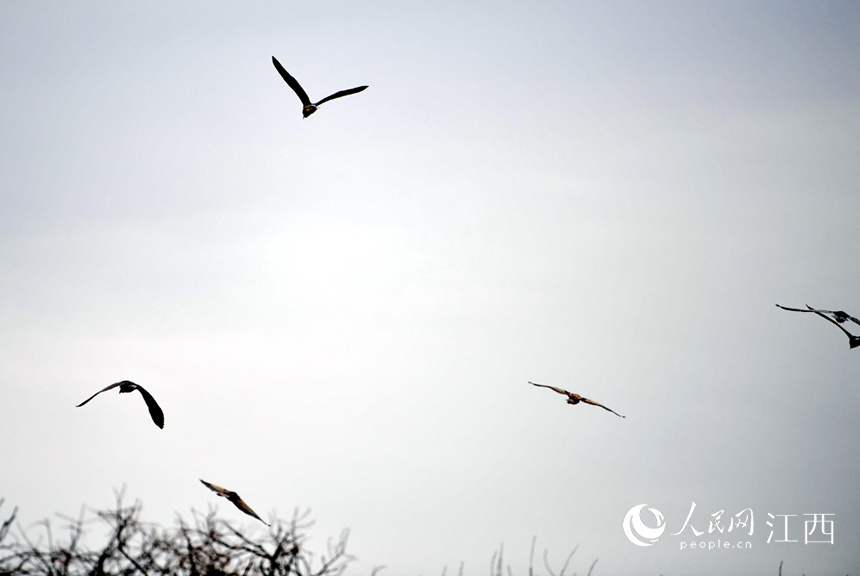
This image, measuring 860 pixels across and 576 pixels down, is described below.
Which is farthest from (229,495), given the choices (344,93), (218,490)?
(344,93)

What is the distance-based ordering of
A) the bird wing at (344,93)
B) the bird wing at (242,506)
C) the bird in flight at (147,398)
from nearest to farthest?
1. the bird wing at (242,506)
2. the bird in flight at (147,398)
3. the bird wing at (344,93)

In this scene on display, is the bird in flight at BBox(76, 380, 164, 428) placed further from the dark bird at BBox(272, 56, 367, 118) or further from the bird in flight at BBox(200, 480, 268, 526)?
the dark bird at BBox(272, 56, 367, 118)

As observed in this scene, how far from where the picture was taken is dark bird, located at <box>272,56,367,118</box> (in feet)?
49.3

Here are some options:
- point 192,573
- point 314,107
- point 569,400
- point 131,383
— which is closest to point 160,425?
point 131,383

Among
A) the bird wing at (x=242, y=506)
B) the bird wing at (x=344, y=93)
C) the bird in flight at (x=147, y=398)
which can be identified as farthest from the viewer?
the bird wing at (x=344, y=93)

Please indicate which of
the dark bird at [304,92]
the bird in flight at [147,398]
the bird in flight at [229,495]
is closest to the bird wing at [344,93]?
the dark bird at [304,92]

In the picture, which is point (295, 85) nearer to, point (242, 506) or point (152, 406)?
point (152, 406)

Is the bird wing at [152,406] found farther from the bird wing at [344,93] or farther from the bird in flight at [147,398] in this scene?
the bird wing at [344,93]

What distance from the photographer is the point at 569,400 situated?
16.5 m

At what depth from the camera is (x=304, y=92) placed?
1603cm

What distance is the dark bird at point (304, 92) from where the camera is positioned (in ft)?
49.3

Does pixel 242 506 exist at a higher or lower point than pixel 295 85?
lower

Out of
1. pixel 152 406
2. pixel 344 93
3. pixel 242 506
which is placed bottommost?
pixel 242 506

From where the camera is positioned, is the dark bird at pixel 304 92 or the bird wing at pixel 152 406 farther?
the dark bird at pixel 304 92
